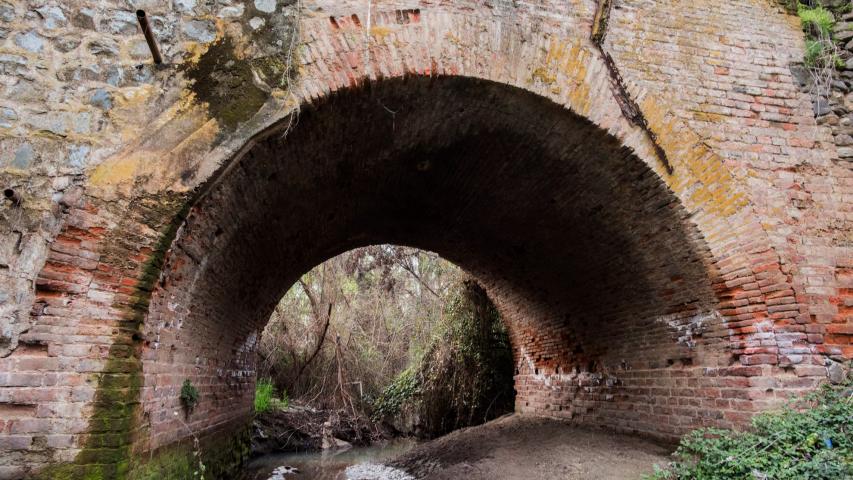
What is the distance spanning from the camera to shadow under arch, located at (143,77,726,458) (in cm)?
435

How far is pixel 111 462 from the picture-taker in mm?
3311

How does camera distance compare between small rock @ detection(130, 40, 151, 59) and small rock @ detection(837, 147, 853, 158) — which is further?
small rock @ detection(837, 147, 853, 158)

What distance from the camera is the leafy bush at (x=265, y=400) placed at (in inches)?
416

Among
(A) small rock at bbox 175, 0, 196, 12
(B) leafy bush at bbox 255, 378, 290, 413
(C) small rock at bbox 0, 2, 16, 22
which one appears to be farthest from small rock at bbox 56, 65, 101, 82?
(B) leafy bush at bbox 255, 378, 290, 413

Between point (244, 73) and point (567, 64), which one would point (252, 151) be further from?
point (567, 64)

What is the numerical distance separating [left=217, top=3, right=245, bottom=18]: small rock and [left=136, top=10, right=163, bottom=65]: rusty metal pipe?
0.55 meters

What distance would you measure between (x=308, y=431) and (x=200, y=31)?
28.6ft

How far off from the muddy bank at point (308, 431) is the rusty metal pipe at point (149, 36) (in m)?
7.73

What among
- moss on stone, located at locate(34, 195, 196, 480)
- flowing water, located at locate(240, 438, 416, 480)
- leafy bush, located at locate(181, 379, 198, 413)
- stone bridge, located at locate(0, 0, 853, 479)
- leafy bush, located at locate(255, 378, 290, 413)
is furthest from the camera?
leafy bush, located at locate(255, 378, 290, 413)

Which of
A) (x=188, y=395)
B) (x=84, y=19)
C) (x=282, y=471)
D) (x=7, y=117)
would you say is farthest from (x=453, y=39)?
(x=282, y=471)

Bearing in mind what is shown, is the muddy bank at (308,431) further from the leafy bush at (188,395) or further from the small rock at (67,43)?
the small rock at (67,43)

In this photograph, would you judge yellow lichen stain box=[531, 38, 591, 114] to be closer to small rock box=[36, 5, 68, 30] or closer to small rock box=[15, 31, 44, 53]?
small rock box=[36, 5, 68, 30]

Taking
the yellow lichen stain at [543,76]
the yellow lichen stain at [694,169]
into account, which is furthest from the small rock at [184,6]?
the yellow lichen stain at [694,169]

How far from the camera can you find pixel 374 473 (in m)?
7.51
